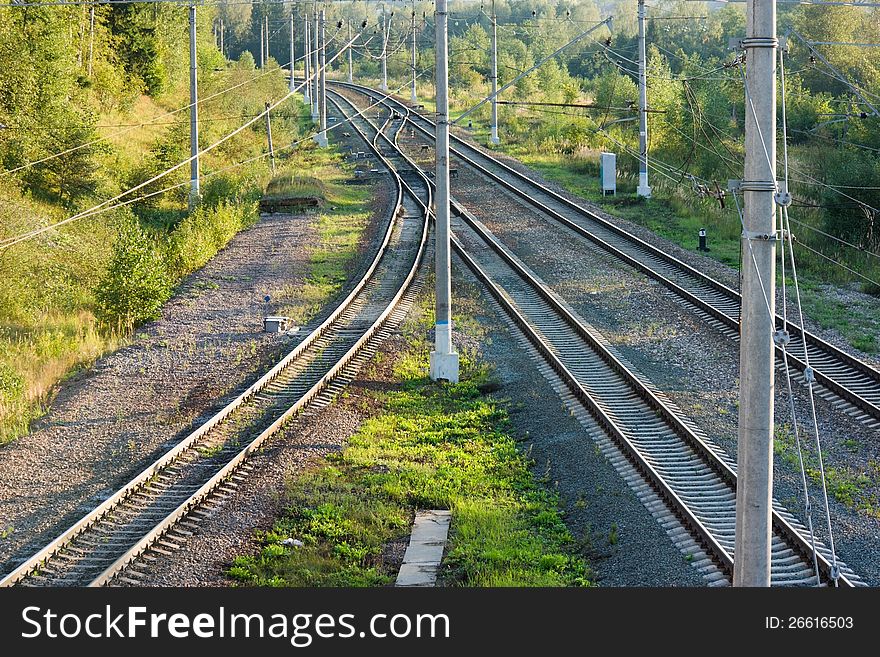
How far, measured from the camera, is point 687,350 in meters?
19.0

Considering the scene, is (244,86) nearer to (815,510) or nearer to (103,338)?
(103,338)

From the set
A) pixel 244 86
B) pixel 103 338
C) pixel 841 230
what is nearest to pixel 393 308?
pixel 103 338

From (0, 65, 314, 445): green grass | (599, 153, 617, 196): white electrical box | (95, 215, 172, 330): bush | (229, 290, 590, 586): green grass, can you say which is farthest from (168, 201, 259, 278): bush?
(229, 290, 590, 586): green grass

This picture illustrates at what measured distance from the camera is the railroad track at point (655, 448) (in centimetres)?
1052

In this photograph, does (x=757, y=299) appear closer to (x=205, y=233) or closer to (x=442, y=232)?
(x=442, y=232)

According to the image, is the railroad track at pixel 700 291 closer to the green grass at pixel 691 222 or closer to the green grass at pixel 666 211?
the green grass at pixel 691 222

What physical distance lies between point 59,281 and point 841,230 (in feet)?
66.5

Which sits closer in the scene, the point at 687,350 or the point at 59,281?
the point at 687,350

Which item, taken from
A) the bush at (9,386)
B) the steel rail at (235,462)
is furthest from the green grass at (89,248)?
the steel rail at (235,462)

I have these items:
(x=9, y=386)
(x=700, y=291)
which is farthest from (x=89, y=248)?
(x=700, y=291)

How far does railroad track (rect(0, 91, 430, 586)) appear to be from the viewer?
418 inches

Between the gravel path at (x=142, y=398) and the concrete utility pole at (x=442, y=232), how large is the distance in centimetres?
297

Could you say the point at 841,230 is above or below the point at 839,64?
below

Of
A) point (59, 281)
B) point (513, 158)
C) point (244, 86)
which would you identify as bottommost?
point (59, 281)
